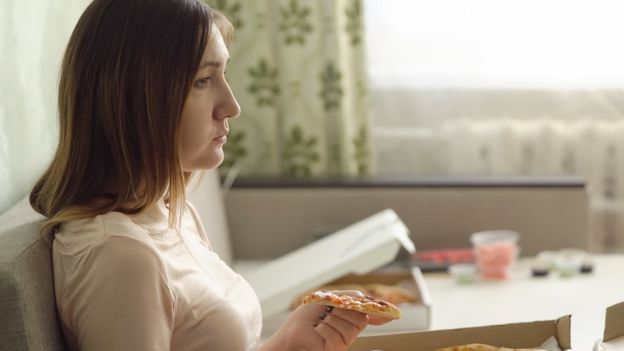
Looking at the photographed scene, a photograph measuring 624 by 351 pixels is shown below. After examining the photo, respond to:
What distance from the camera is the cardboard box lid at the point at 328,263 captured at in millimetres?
1995

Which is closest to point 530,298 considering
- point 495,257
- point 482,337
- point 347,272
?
point 495,257

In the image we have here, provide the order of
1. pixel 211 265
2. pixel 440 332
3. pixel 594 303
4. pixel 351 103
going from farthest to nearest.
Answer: pixel 351 103 → pixel 594 303 → pixel 211 265 → pixel 440 332

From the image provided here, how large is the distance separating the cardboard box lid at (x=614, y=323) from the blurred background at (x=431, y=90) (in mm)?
1463

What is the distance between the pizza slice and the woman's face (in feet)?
0.83

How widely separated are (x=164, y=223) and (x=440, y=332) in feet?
1.45

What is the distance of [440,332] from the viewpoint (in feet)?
4.58

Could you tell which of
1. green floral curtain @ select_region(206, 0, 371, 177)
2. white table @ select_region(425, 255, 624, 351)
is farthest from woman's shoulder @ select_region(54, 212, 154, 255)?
green floral curtain @ select_region(206, 0, 371, 177)

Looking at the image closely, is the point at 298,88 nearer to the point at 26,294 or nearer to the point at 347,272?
the point at 347,272

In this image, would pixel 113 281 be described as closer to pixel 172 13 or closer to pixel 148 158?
pixel 148 158

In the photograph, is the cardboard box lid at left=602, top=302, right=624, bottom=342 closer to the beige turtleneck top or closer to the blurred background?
the beige turtleneck top

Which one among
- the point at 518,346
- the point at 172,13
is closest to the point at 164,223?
the point at 172,13

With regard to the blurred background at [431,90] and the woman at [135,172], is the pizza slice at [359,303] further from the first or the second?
the blurred background at [431,90]

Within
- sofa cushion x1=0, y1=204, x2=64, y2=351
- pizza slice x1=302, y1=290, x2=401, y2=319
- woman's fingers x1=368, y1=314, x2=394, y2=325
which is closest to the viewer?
sofa cushion x1=0, y1=204, x2=64, y2=351

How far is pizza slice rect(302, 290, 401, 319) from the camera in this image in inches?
51.5
